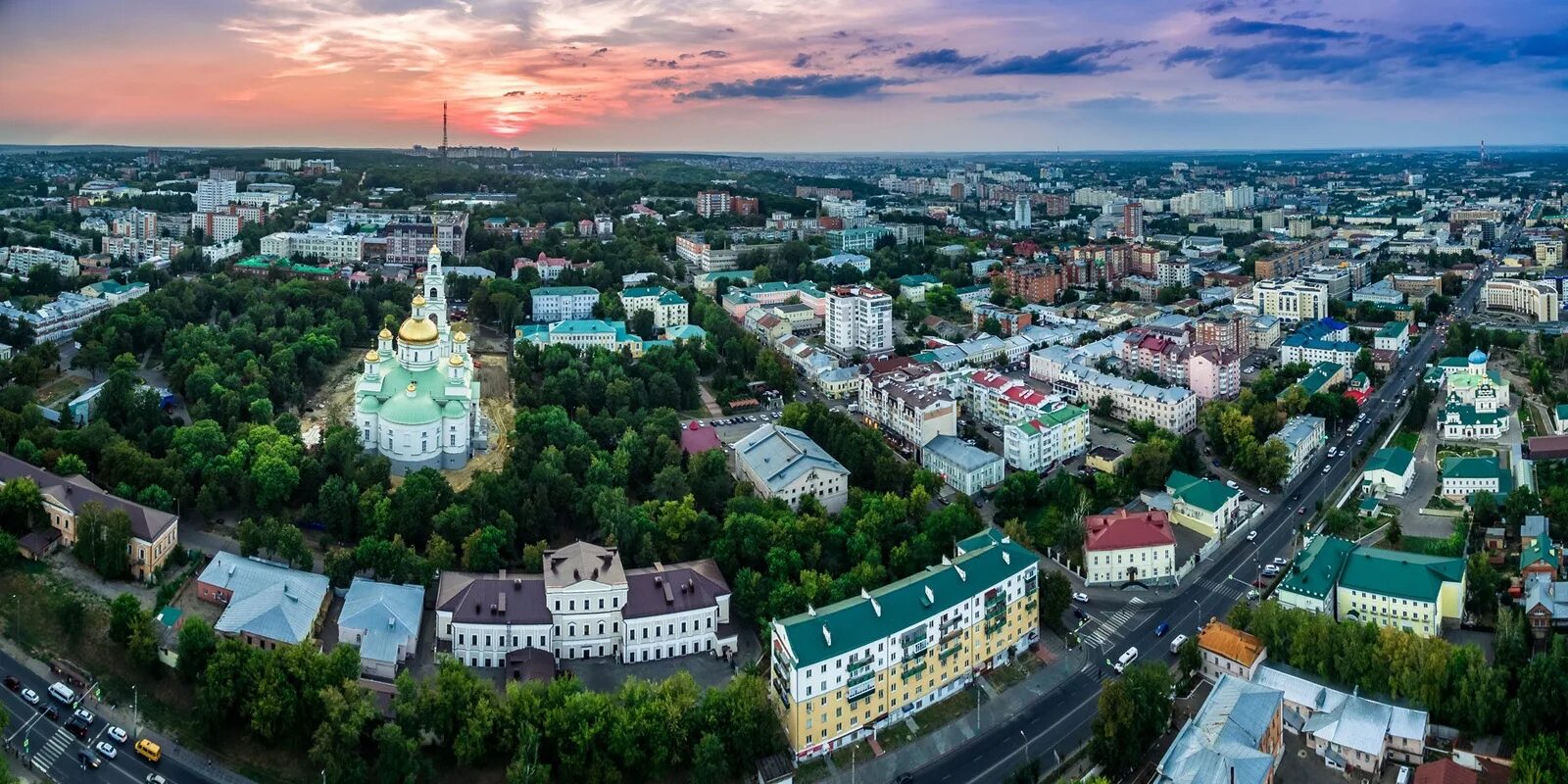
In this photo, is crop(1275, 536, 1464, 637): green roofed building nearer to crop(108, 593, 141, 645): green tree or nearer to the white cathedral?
the white cathedral

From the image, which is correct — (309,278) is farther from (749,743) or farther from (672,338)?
(749,743)

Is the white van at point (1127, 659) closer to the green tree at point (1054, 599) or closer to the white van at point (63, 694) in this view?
the green tree at point (1054, 599)

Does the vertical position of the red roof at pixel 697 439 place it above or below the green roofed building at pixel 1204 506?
above

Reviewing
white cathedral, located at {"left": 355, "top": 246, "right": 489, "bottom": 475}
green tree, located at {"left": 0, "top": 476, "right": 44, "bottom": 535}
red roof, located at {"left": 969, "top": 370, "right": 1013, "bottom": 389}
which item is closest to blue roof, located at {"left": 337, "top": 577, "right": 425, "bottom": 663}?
green tree, located at {"left": 0, "top": 476, "right": 44, "bottom": 535}

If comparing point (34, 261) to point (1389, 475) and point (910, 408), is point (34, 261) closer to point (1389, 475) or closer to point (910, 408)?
point (910, 408)

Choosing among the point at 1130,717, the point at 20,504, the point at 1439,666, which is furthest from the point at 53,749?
the point at 1439,666

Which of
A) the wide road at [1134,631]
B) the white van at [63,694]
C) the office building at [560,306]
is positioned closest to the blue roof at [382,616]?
the white van at [63,694]
